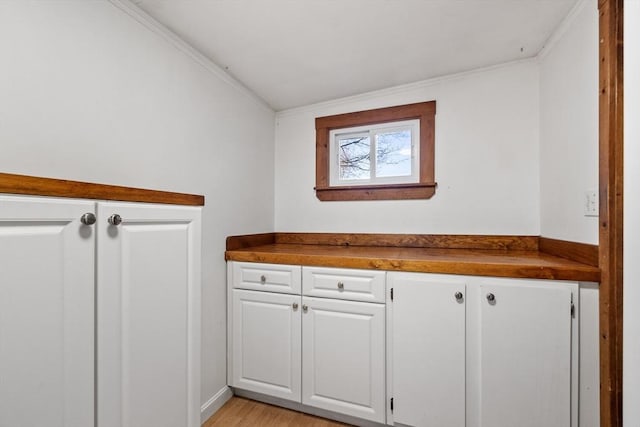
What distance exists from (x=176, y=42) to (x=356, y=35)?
0.96 meters

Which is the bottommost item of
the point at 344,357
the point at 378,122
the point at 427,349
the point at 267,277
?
the point at 344,357

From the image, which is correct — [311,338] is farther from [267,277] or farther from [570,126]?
[570,126]

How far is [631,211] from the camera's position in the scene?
0.88 meters

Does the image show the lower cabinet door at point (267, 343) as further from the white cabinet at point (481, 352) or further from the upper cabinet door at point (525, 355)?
the upper cabinet door at point (525, 355)

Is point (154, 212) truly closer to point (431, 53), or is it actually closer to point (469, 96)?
point (431, 53)

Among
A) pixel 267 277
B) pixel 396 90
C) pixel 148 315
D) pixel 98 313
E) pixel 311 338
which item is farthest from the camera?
pixel 396 90

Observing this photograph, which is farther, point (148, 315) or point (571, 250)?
point (571, 250)

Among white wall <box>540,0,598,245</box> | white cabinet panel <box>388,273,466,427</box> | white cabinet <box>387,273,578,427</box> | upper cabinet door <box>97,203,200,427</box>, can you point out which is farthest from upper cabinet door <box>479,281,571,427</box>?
upper cabinet door <box>97,203,200,427</box>

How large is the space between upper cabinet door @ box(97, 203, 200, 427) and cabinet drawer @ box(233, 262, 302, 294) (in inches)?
26.0

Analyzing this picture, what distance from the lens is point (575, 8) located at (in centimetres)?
129

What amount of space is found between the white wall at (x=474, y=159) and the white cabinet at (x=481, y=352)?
700 mm

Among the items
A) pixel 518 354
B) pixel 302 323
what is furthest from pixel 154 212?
pixel 518 354

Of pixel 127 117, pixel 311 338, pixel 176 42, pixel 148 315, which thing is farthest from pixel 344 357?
pixel 176 42

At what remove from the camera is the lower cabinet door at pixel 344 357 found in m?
1.43
